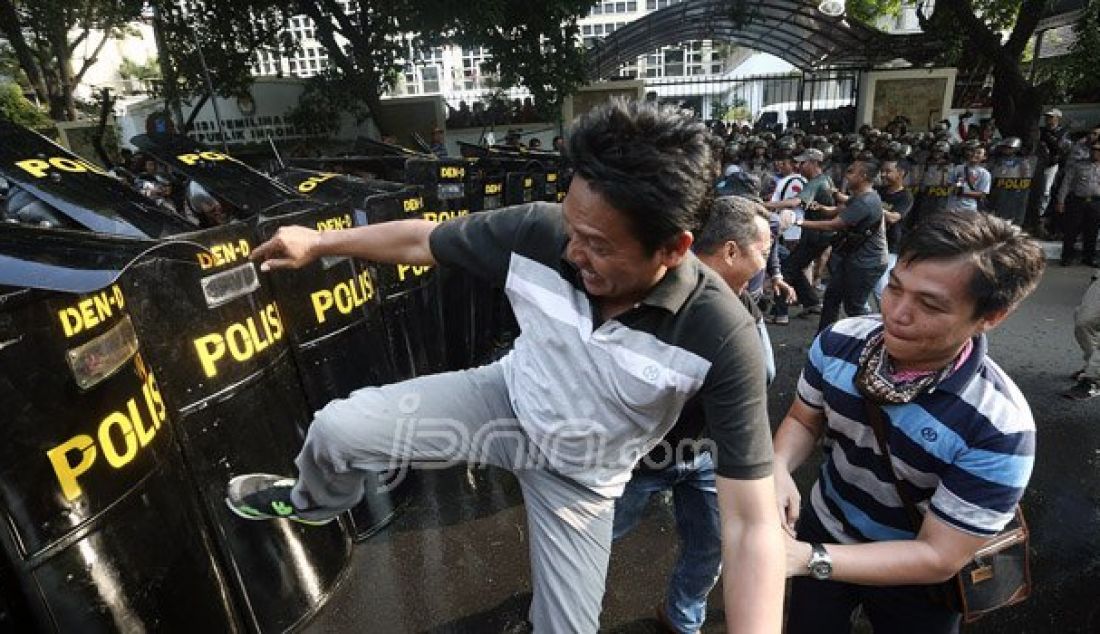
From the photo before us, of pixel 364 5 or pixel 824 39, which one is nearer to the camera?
pixel 364 5

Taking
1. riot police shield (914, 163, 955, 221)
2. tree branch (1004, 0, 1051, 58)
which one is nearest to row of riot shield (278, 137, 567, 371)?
riot police shield (914, 163, 955, 221)

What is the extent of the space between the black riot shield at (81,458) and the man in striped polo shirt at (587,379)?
0.30 m

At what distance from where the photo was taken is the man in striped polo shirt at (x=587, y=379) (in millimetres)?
1256

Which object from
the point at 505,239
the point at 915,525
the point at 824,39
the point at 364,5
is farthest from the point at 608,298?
the point at 824,39

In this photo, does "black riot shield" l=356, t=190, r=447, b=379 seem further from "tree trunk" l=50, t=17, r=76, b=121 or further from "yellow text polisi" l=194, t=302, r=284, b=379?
"tree trunk" l=50, t=17, r=76, b=121

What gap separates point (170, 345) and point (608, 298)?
4.81 ft

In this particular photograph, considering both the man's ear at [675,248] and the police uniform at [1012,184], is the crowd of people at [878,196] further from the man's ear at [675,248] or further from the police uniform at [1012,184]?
the man's ear at [675,248]

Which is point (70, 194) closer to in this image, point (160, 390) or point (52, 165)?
point (52, 165)

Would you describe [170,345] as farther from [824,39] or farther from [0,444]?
[824,39]

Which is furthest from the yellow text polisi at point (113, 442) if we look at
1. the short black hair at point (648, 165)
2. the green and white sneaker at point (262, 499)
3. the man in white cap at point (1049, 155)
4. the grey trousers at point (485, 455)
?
the man in white cap at point (1049, 155)

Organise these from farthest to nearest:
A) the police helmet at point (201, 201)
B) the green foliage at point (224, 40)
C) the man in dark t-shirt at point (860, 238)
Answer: the green foliage at point (224, 40) → the man in dark t-shirt at point (860, 238) → the police helmet at point (201, 201)

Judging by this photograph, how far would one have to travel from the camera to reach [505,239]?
1.58m

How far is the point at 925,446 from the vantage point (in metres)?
1.44

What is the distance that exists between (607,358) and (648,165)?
1.42 ft
